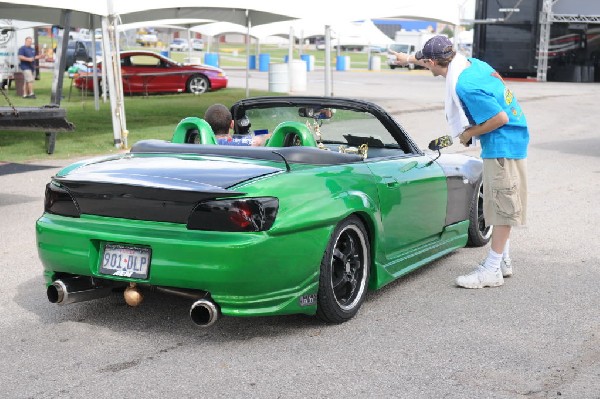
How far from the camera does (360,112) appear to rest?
19.9ft

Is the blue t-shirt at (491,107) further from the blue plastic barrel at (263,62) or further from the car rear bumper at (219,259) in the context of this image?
the blue plastic barrel at (263,62)

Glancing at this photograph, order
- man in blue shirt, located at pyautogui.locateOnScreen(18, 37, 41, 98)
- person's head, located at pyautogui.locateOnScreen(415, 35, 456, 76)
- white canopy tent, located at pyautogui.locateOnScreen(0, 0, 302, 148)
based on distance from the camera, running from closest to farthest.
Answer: person's head, located at pyautogui.locateOnScreen(415, 35, 456, 76) < white canopy tent, located at pyautogui.locateOnScreen(0, 0, 302, 148) < man in blue shirt, located at pyautogui.locateOnScreen(18, 37, 41, 98)

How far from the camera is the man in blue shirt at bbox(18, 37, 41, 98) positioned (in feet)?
84.6

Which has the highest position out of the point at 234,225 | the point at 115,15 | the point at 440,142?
the point at 115,15

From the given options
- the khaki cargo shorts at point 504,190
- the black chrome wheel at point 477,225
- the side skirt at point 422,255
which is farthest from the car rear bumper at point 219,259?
the black chrome wheel at point 477,225

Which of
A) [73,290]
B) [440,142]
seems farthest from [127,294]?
[440,142]

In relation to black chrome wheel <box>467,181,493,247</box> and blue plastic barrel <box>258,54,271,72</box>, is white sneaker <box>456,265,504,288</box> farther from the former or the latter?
blue plastic barrel <box>258,54,271,72</box>

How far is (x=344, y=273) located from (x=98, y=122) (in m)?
15.4

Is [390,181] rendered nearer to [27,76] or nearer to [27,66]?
[27,76]

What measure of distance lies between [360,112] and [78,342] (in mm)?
2413

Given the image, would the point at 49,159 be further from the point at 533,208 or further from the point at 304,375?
the point at 304,375

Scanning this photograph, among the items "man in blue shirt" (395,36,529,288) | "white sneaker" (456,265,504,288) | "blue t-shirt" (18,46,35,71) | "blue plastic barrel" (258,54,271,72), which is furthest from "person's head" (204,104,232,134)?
"blue plastic barrel" (258,54,271,72)

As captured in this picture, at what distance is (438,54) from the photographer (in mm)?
5984

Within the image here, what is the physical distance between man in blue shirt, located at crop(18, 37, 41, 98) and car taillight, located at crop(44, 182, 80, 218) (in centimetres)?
2171
